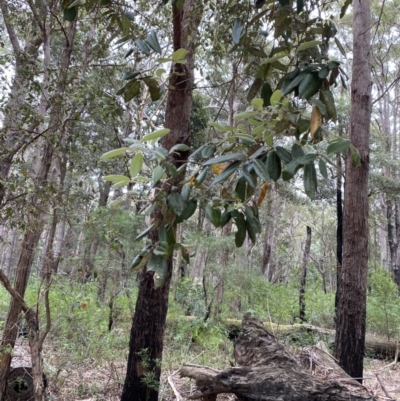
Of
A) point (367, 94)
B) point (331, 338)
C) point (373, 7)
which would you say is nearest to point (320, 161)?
point (367, 94)

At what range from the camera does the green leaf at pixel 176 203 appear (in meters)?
0.99

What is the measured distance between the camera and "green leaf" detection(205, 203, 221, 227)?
39.0 inches

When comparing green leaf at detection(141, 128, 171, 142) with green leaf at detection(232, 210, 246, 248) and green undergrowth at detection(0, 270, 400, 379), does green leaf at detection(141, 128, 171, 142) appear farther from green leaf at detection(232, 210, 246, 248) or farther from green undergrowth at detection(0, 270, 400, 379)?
green undergrowth at detection(0, 270, 400, 379)

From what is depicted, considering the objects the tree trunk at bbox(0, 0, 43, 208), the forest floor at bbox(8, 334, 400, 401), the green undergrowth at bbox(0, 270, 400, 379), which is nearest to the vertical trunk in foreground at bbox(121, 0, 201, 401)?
the forest floor at bbox(8, 334, 400, 401)

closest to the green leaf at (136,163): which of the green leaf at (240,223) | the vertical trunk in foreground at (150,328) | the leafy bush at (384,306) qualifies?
the green leaf at (240,223)

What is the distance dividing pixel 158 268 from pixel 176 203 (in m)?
0.17

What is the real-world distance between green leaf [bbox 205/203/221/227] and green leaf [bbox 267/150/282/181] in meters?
0.17

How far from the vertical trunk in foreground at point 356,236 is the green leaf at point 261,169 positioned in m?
3.57

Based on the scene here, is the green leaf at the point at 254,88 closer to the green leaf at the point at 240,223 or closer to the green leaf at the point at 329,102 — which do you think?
the green leaf at the point at 329,102

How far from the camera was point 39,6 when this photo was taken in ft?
11.9

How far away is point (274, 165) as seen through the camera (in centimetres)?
98

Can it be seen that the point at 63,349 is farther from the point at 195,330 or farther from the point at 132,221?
the point at 132,221

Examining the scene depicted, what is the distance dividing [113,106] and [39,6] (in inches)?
69.4

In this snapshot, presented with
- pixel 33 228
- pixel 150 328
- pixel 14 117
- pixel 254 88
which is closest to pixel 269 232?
pixel 150 328
